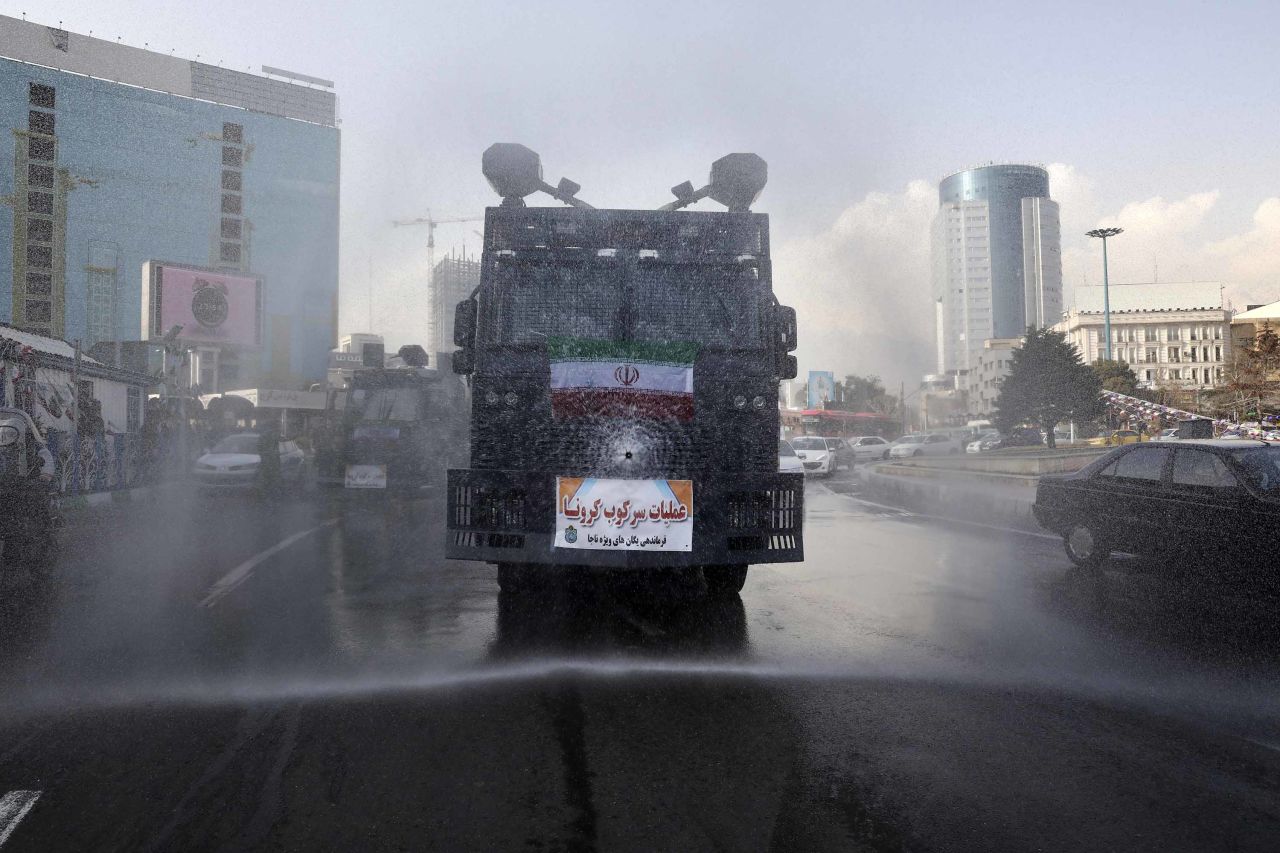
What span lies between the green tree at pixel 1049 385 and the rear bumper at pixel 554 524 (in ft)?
129

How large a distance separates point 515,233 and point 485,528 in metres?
2.10

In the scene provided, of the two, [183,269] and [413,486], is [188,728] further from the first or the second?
[183,269]

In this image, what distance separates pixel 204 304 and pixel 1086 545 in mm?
45795

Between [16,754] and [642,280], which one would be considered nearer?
[16,754]

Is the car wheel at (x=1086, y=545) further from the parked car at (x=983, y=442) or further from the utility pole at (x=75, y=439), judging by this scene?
the parked car at (x=983, y=442)

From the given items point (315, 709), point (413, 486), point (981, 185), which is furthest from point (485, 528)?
point (981, 185)

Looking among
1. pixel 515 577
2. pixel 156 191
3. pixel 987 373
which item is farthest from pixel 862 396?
pixel 515 577

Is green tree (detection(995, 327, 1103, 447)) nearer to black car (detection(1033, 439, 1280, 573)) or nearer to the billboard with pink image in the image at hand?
black car (detection(1033, 439, 1280, 573))

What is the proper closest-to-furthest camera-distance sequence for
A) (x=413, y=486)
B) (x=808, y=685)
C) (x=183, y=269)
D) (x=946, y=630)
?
(x=808, y=685) < (x=946, y=630) < (x=413, y=486) < (x=183, y=269)

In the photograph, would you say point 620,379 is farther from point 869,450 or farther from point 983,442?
point 983,442

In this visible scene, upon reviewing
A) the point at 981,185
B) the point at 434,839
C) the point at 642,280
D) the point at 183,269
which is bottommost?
the point at 434,839

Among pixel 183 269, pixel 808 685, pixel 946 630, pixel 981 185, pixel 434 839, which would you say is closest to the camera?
pixel 434 839

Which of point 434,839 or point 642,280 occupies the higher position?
point 642,280

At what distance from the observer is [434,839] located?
9.25 feet
